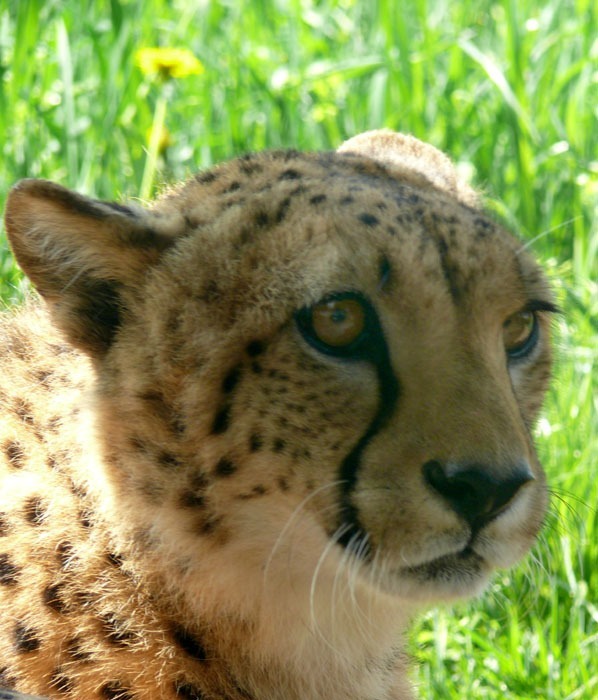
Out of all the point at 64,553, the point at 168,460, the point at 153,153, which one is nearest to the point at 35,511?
the point at 64,553

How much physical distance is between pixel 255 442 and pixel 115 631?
50cm

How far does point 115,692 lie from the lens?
2.48 metres

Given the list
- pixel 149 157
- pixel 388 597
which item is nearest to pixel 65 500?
pixel 388 597

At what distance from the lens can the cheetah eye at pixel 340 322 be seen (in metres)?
2.36

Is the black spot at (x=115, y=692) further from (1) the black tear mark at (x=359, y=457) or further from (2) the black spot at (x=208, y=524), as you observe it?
(1) the black tear mark at (x=359, y=457)

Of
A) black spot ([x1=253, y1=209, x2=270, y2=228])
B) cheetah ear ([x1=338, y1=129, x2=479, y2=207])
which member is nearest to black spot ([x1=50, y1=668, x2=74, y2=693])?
black spot ([x1=253, y1=209, x2=270, y2=228])

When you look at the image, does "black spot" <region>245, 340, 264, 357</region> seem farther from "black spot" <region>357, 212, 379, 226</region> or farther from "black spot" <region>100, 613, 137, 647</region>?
"black spot" <region>100, 613, 137, 647</region>

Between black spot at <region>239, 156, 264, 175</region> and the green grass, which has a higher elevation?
the green grass

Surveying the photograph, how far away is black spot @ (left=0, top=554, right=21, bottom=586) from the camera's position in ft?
8.23

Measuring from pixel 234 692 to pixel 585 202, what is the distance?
299 cm

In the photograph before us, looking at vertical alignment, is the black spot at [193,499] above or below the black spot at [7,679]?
above

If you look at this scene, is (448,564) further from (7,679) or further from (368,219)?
(7,679)

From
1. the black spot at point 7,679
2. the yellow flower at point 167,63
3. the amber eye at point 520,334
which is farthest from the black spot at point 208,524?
the yellow flower at point 167,63

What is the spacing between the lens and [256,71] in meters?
4.90
